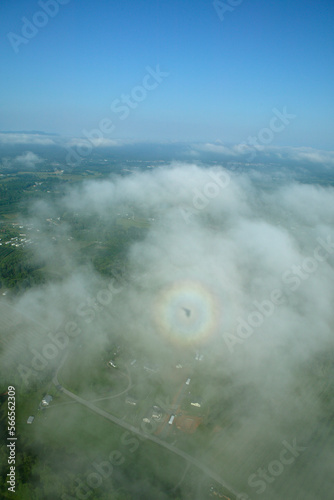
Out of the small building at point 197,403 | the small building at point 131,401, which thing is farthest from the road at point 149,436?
the small building at point 197,403

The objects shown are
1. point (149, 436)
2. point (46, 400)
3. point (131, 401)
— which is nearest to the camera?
point (149, 436)

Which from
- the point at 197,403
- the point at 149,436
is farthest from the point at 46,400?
the point at 197,403

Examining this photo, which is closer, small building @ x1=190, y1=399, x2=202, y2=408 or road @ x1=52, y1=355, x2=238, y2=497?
road @ x1=52, y1=355, x2=238, y2=497

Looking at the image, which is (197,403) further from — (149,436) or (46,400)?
(46,400)

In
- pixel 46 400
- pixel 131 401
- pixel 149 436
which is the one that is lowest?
pixel 149 436

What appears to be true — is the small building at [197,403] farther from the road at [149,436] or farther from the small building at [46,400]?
the small building at [46,400]

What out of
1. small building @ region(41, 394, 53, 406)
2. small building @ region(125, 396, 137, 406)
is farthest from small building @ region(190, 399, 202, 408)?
small building @ region(41, 394, 53, 406)

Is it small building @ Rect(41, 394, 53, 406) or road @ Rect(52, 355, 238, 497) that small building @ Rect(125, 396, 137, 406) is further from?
small building @ Rect(41, 394, 53, 406)

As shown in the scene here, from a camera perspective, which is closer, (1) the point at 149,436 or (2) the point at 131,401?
(1) the point at 149,436

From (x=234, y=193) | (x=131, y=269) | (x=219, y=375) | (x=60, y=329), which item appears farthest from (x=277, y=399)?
(x=234, y=193)

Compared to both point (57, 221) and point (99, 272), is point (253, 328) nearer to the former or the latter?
point (99, 272)

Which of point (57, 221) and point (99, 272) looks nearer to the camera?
point (99, 272)
